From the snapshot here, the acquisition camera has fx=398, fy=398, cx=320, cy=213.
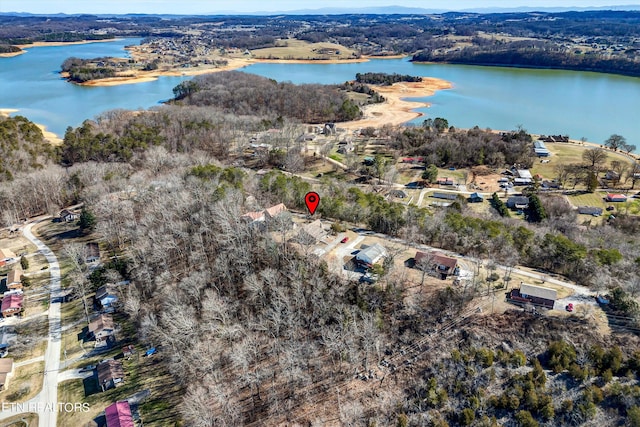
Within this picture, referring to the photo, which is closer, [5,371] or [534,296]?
[5,371]

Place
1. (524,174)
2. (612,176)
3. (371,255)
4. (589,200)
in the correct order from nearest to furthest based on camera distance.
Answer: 1. (371,255)
2. (589,200)
3. (612,176)
4. (524,174)

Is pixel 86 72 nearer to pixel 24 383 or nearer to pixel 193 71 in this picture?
pixel 193 71

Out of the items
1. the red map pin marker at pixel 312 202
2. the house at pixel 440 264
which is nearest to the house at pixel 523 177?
the red map pin marker at pixel 312 202

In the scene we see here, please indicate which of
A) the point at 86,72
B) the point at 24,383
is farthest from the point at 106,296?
the point at 86,72

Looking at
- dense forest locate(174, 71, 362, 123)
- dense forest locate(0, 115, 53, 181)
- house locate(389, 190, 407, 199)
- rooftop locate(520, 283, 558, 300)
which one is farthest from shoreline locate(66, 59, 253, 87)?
rooftop locate(520, 283, 558, 300)

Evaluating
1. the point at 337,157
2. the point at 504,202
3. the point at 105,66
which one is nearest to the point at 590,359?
the point at 504,202

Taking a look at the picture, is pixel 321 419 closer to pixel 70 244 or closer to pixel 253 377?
pixel 253 377

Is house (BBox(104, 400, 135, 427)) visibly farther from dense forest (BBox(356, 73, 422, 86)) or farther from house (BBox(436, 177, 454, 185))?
dense forest (BBox(356, 73, 422, 86))
